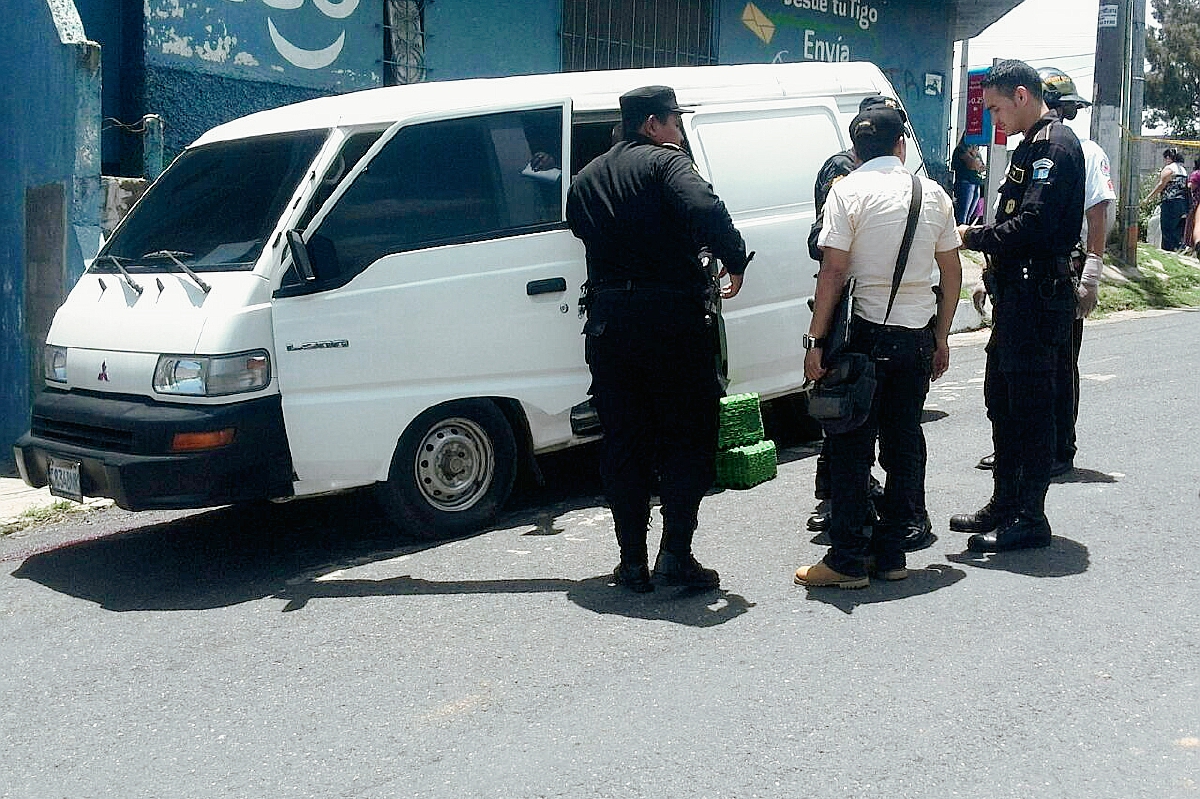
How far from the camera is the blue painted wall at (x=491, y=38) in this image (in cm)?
1144

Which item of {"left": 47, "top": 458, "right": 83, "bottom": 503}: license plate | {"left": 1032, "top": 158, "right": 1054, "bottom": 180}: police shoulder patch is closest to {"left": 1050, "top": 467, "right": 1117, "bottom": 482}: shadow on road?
{"left": 1032, "top": 158, "right": 1054, "bottom": 180}: police shoulder patch

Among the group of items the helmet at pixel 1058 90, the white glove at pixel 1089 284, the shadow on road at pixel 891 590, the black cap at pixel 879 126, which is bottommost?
the shadow on road at pixel 891 590

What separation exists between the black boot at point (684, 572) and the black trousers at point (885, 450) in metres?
0.48

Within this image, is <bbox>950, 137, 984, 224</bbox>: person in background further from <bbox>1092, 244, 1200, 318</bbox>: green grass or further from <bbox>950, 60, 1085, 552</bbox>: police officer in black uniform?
<bbox>950, 60, 1085, 552</bbox>: police officer in black uniform

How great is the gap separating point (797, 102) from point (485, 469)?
291 cm

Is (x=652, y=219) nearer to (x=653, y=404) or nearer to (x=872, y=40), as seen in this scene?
(x=653, y=404)

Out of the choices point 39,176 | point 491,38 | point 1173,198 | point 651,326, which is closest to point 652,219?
point 651,326

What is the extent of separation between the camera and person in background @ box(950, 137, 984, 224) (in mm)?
16075

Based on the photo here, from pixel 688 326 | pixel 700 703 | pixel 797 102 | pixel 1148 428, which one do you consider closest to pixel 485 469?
pixel 688 326

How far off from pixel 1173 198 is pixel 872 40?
271 inches

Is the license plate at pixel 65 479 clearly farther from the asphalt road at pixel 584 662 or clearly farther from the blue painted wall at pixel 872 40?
the blue painted wall at pixel 872 40

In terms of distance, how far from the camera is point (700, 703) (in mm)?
4078

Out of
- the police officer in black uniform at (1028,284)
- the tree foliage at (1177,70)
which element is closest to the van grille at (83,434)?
the police officer in black uniform at (1028,284)

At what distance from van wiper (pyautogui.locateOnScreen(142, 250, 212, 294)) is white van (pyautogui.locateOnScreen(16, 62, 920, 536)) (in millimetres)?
16
